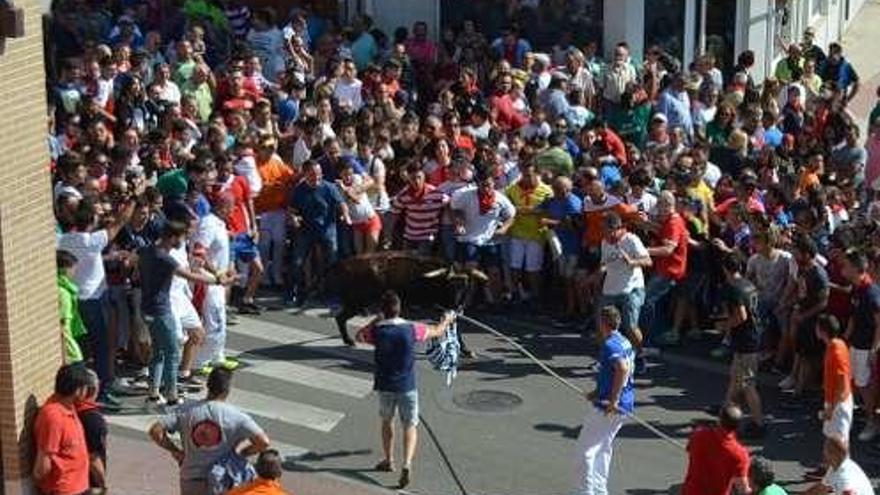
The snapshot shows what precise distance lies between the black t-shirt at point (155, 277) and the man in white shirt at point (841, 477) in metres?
5.75

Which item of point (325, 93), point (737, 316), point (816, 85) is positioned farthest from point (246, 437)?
point (816, 85)

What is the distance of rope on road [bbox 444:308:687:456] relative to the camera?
570 inches

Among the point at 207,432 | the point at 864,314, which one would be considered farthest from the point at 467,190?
the point at 207,432

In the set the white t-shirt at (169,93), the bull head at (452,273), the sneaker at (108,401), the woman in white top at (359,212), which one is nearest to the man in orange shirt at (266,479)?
the sneaker at (108,401)

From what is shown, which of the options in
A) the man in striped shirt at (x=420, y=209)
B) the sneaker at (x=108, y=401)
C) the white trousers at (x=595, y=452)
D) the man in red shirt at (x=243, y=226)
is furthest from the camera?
the man in striped shirt at (x=420, y=209)

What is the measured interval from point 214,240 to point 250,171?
→ 1.96 m

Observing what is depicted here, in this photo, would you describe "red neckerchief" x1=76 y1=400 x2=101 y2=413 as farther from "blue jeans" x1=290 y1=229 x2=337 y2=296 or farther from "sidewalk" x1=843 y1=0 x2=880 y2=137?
A: "sidewalk" x1=843 y1=0 x2=880 y2=137

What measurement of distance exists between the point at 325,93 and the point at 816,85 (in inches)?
277

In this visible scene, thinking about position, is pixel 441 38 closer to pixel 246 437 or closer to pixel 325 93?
pixel 325 93

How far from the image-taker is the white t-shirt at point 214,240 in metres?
15.6

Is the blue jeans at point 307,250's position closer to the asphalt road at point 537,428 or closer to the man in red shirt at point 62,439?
the asphalt road at point 537,428

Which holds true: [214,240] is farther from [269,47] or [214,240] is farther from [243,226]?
[269,47]

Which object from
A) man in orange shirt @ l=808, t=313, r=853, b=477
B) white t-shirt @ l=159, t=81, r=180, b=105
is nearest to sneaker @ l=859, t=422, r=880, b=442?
man in orange shirt @ l=808, t=313, r=853, b=477

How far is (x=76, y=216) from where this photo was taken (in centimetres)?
1433
